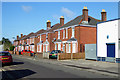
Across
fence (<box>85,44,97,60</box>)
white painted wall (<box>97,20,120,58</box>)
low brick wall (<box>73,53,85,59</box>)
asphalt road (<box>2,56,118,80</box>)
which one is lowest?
asphalt road (<box>2,56,118,80</box>)

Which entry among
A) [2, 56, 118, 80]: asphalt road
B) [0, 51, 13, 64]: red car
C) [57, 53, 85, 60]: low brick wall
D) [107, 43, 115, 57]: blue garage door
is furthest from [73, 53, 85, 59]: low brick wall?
[2, 56, 118, 80]: asphalt road

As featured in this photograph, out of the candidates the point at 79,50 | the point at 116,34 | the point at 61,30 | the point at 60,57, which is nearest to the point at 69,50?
the point at 79,50

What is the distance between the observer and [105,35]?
23.2m

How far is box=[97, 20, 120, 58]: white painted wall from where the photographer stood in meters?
21.4

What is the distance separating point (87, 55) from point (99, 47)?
9.65 feet

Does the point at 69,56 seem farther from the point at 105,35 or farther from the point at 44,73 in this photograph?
the point at 44,73

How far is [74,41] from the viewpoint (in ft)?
111

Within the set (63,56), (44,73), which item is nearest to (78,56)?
(63,56)

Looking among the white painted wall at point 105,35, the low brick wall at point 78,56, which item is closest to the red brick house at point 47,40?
the low brick wall at point 78,56

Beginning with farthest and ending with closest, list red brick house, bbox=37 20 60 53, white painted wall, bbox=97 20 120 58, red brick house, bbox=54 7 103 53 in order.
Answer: red brick house, bbox=37 20 60 53 < red brick house, bbox=54 7 103 53 < white painted wall, bbox=97 20 120 58

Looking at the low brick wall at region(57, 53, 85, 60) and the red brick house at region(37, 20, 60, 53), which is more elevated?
the red brick house at region(37, 20, 60, 53)

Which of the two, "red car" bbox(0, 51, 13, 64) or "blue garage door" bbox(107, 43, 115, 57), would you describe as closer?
"red car" bbox(0, 51, 13, 64)

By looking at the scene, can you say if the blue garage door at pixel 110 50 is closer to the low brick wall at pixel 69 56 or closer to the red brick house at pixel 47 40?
the low brick wall at pixel 69 56

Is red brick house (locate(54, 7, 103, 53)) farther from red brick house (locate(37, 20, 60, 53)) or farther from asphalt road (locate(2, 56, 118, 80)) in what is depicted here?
asphalt road (locate(2, 56, 118, 80))
